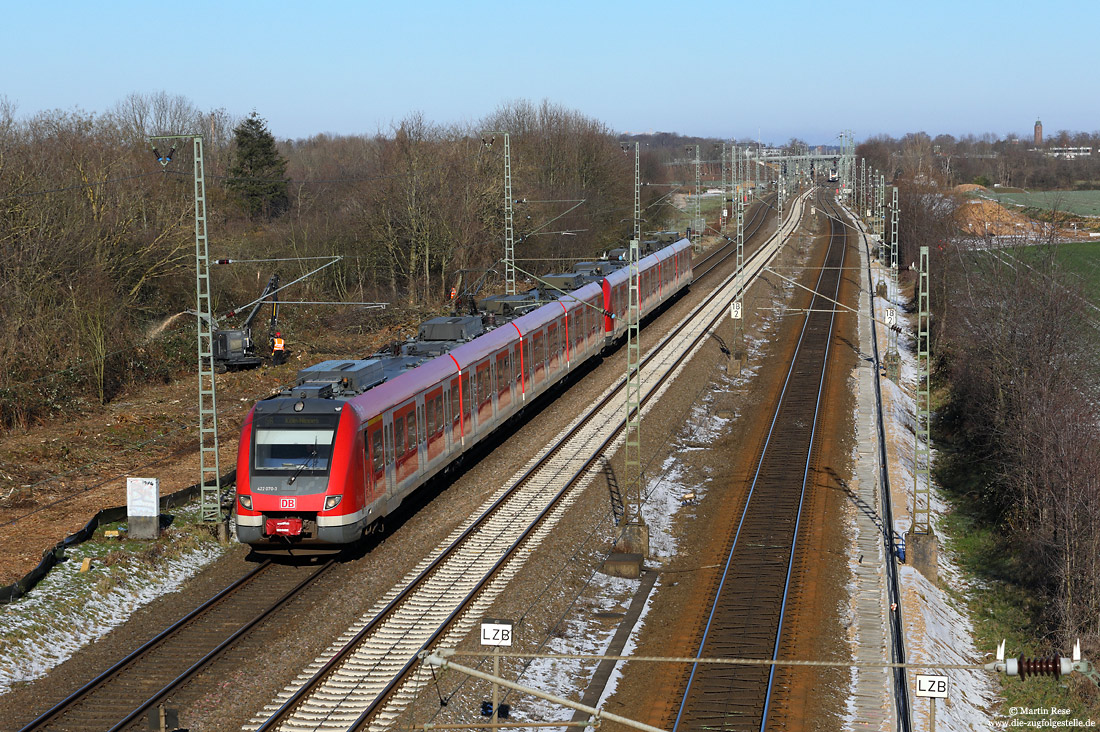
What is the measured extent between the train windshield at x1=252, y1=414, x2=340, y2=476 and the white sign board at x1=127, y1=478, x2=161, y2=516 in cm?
348

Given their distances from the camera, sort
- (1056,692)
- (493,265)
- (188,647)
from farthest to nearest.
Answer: (493,265) → (1056,692) → (188,647)

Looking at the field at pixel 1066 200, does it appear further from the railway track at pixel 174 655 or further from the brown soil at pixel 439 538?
the railway track at pixel 174 655

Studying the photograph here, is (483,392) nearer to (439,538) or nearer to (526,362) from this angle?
(526,362)

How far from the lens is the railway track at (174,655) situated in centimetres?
1358

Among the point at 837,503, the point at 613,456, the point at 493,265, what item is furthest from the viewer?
the point at 493,265

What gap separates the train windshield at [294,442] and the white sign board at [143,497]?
348 cm

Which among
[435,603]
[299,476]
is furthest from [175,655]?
[435,603]

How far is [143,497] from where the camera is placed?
65.9 ft

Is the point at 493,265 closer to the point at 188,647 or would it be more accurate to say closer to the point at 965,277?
the point at 965,277

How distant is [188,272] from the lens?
40906 millimetres

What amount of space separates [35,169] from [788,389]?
26.8m

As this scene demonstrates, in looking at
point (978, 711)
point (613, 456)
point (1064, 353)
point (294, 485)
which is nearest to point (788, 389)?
point (1064, 353)

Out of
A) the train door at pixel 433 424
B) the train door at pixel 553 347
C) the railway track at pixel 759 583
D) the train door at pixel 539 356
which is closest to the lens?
the railway track at pixel 759 583

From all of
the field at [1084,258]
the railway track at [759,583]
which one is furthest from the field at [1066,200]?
the railway track at [759,583]
